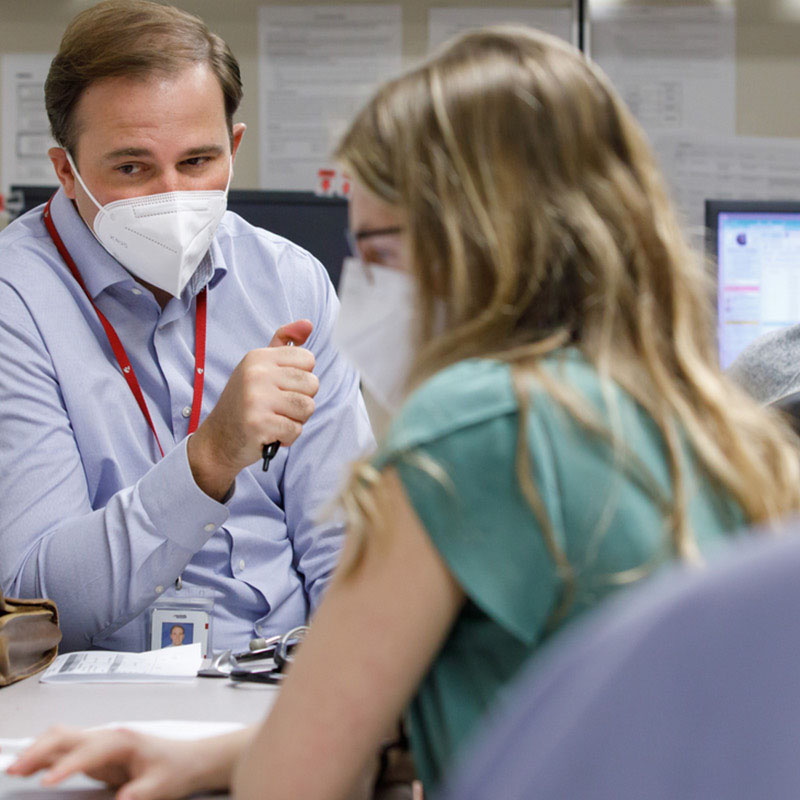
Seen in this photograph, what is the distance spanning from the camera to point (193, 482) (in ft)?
4.14

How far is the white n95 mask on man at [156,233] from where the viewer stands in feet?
4.90

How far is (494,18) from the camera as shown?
2961 mm

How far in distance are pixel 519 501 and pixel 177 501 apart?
761 mm

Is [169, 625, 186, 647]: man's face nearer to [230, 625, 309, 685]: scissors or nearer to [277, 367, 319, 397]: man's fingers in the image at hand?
[230, 625, 309, 685]: scissors

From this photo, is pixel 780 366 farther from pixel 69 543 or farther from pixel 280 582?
pixel 69 543

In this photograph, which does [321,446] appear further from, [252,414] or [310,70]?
[310,70]

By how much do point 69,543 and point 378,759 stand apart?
693 mm

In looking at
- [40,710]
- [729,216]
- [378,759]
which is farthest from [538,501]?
[729,216]

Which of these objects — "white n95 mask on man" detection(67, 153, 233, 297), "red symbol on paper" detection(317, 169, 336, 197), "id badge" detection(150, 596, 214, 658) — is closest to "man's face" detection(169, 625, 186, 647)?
"id badge" detection(150, 596, 214, 658)

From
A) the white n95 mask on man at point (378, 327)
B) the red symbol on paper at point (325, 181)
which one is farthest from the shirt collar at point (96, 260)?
the red symbol on paper at point (325, 181)

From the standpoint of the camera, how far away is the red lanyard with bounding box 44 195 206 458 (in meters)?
1.45

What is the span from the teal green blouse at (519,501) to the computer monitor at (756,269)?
181cm

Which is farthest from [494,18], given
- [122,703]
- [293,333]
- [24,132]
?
[122,703]

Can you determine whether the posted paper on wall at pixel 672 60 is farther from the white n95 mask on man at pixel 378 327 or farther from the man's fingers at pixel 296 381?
the white n95 mask on man at pixel 378 327
